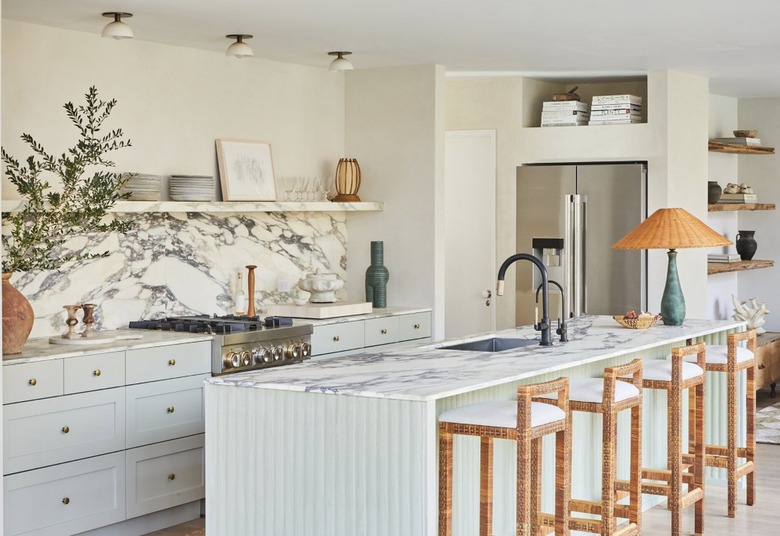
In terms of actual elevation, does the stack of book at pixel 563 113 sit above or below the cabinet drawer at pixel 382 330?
above

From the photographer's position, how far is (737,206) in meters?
9.06

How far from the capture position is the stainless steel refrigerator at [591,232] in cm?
785

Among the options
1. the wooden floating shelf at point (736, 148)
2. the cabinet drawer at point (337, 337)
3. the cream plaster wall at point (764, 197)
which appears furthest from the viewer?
the cream plaster wall at point (764, 197)

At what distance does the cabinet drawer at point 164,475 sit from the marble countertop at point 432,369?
1363 millimetres

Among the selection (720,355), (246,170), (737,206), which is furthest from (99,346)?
(737,206)

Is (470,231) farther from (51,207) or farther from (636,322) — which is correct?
(51,207)

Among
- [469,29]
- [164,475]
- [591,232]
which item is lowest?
[164,475]

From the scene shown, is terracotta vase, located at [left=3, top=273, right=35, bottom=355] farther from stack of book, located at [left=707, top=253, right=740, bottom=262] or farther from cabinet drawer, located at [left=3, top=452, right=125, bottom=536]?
stack of book, located at [left=707, top=253, right=740, bottom=262]

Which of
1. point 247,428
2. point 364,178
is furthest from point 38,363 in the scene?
point 364,178

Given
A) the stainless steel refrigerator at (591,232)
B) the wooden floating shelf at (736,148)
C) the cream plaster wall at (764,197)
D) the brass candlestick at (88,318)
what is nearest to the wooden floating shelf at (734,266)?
the cream plaster wall at (764,197)

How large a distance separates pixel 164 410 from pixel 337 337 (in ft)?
4.75

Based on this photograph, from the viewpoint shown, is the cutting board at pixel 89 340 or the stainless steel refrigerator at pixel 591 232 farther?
the stainless steel refrigerator at pixel 591 232

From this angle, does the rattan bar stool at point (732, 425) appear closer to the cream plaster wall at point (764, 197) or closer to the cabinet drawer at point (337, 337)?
the cabinet drawer at point (337, 337)

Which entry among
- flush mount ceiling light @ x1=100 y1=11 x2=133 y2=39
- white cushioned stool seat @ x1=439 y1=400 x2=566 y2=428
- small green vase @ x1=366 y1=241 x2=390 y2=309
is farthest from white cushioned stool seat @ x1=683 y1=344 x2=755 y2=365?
flush mount ceiling light @ x1=100 y1=11 x2=133 y2=39
